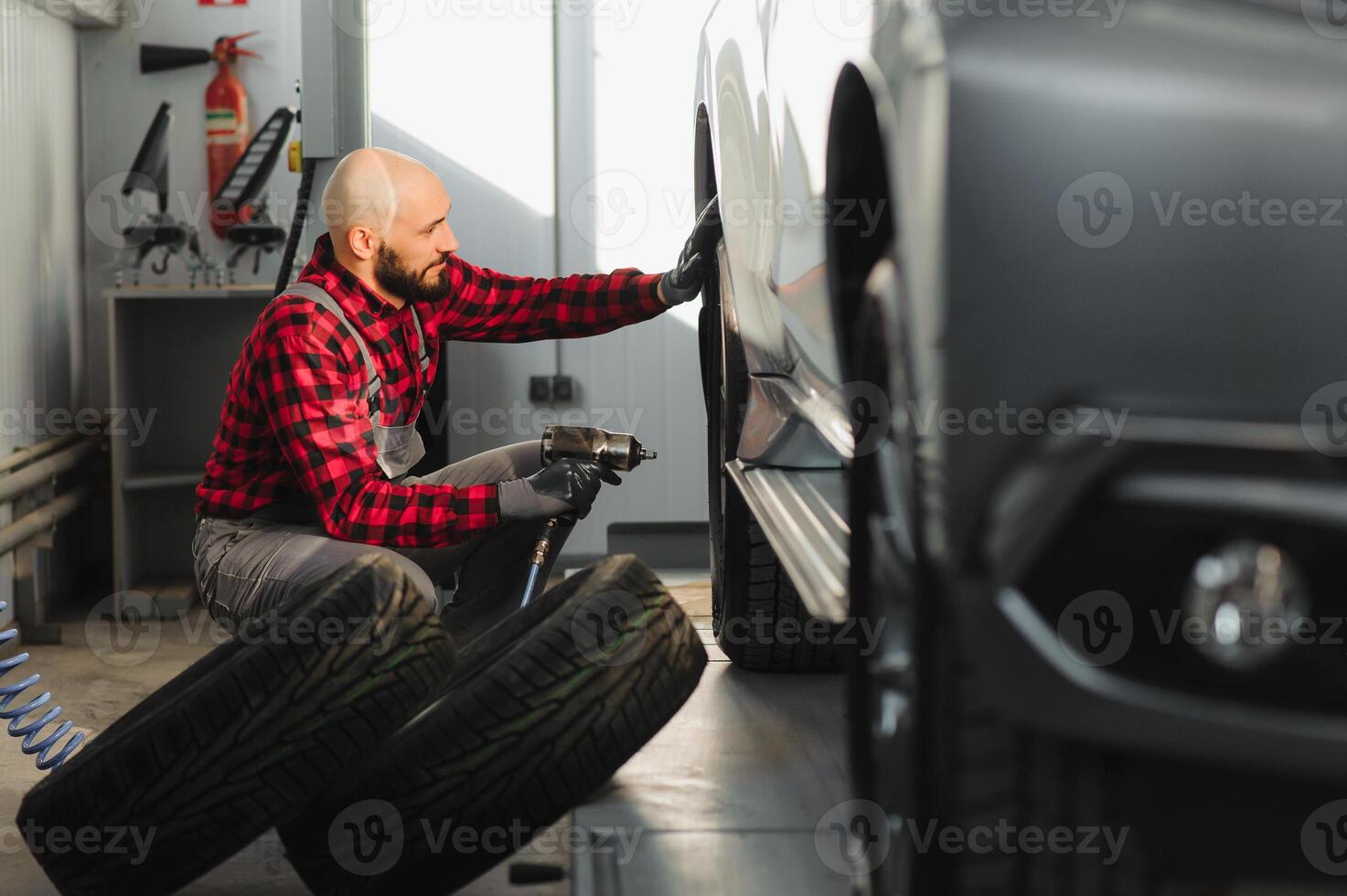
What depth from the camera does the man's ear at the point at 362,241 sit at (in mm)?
2732

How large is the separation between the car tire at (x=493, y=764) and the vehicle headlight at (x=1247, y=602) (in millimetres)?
1151

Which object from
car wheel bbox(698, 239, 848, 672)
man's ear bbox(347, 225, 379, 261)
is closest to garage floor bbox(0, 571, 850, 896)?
car wheel bbox(698, 239, 848, 672)

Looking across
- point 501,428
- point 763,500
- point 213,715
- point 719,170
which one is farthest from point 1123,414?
point 501,428

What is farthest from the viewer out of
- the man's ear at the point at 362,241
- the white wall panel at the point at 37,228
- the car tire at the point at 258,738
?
the white wall panel at the point at 37,228

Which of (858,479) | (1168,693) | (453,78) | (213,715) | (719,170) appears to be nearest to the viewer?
(1168,693)

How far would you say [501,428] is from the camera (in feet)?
14.9

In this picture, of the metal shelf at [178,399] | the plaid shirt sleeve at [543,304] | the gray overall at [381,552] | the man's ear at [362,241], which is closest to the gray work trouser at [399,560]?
the gray overall at [381,552]

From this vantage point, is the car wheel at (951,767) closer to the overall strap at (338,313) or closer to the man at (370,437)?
the man at (370,437)

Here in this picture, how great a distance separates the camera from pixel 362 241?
274 centimetres

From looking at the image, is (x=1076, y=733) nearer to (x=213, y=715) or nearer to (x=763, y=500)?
(x=763, y=500)

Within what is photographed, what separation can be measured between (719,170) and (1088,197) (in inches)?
61.8

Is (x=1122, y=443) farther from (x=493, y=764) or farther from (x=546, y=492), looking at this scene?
(x=546, y=492)

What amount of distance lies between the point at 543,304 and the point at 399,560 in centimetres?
88

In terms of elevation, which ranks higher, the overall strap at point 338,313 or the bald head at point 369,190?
the bald head at point 369,190
